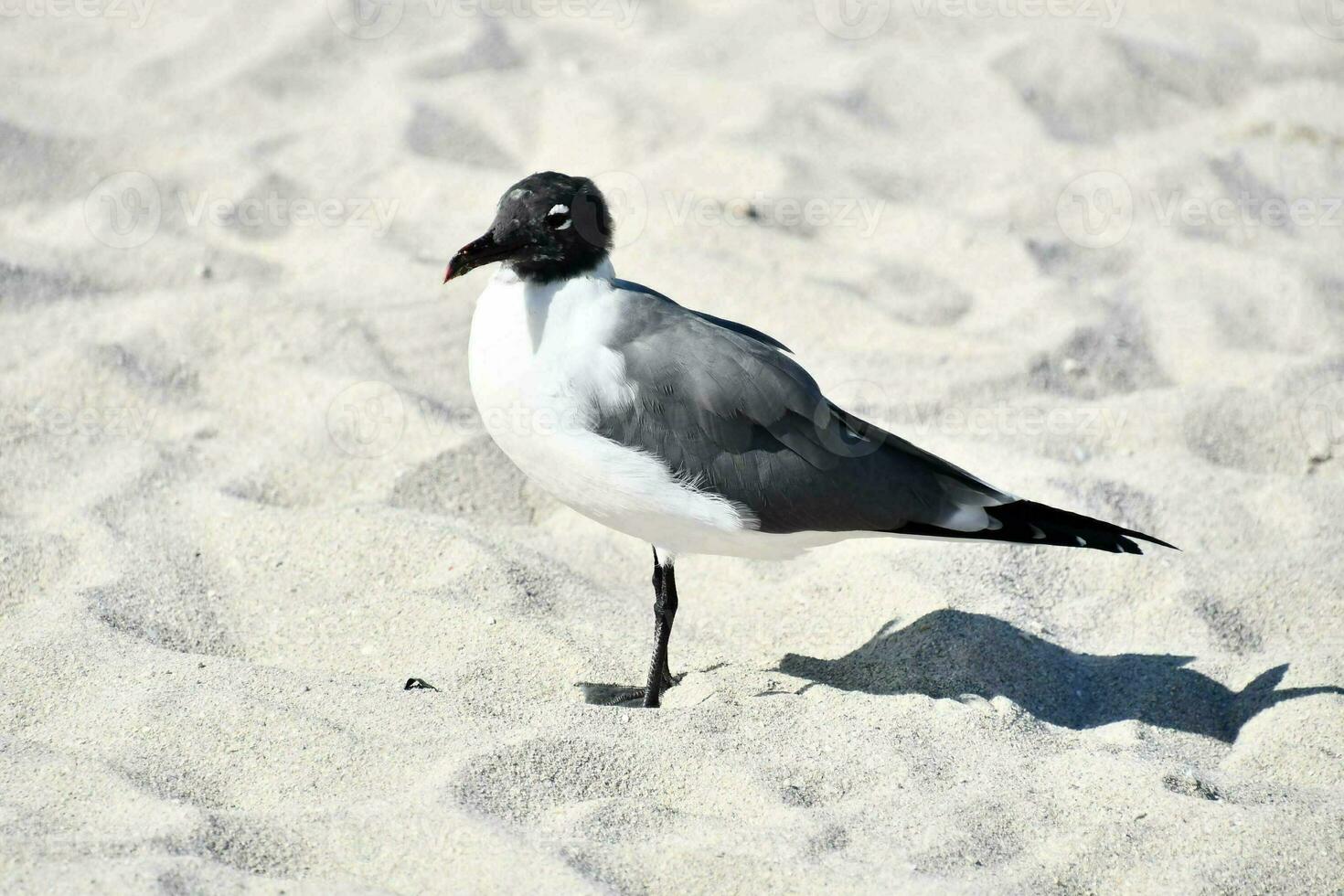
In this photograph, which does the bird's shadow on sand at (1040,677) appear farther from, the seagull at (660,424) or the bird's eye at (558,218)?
the bird's eye at (558,218)

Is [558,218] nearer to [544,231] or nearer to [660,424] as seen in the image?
[544,231]

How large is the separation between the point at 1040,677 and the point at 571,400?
145 cm

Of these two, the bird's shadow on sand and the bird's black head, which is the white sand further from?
the bird's black head

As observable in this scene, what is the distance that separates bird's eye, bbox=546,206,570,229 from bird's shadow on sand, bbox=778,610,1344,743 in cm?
129

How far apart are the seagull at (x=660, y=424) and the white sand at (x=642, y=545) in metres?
0.42

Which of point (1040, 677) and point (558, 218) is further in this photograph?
point (1040, 677)

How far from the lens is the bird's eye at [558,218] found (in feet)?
11.0

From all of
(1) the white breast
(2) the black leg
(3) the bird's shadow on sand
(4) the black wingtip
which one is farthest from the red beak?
(3) the bird's shadow on sand

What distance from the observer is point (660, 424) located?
132 inches

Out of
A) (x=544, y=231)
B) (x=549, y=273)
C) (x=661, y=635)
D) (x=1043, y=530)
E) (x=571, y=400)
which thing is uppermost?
(x=544, y=231)

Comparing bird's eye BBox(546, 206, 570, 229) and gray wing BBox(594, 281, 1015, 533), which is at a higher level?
bird's eye BBox(546, 206, 570, 229)

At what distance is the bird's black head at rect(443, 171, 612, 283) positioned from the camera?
11.0ft

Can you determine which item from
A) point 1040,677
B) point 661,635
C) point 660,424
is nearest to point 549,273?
point 660,424

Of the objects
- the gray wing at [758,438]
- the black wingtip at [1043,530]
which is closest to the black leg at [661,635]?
the gray wing at [758,438]
